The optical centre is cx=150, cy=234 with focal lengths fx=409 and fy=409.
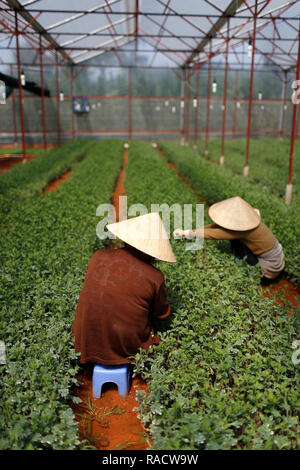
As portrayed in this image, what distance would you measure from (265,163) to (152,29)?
29.5 ft

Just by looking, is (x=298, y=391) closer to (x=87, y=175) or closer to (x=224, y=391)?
(x=224, y=391)

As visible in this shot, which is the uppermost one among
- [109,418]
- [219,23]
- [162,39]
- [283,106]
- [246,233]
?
[162,39]

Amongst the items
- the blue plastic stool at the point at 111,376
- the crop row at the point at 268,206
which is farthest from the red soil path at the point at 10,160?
the blue plastic stool at the point at 111,376

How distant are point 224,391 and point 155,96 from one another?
26475 mm

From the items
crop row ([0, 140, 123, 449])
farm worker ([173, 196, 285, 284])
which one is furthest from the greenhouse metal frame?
crop row ([0, 140, 123, 449])

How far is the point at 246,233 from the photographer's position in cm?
499

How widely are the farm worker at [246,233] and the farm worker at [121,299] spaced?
6.21 ft

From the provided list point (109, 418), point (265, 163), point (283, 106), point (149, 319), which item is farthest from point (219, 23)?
point (109, 418)

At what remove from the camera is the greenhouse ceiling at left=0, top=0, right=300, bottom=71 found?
14.2 meters

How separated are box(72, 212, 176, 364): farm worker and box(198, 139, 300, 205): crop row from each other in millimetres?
6470

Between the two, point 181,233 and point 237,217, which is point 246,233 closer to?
point 237,217

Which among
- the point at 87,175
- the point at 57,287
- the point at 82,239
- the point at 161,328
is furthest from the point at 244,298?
the point at 87,175

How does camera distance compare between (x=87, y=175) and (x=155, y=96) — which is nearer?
(x=87, y=175)

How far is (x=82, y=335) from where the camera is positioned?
10.3ft
